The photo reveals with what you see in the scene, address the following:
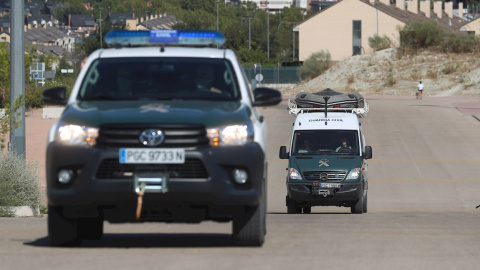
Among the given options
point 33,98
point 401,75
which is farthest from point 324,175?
point 401,75

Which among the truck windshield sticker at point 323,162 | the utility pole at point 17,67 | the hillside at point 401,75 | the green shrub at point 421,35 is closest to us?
the utility pole at point 17,67

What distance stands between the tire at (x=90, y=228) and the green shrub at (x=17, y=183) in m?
6.83

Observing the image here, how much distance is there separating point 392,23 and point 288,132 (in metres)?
72.9

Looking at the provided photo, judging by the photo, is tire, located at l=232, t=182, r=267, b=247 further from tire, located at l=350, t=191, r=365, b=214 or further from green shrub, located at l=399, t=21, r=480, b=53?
green shrub, located at l=399, t=21, r=480, b=53

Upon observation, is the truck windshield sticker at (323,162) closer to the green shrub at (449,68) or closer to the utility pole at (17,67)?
the utility pole at (17,67)

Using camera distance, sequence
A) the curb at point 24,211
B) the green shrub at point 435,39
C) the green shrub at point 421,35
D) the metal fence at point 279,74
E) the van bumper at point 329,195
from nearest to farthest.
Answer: the curb at point 24,211 < the van bumper at point 329,195 < the green shrub at point 435,39 < the green shrub at point 421,35 < the metal fence at point 279,74

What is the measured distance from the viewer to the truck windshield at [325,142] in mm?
23719

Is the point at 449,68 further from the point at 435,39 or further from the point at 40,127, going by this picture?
the point at 40,127

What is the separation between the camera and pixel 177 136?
9.34 meters

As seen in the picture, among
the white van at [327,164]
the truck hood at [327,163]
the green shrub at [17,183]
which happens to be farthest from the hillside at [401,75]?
the green shrub at [17,183]

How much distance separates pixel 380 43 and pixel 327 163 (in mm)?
85179

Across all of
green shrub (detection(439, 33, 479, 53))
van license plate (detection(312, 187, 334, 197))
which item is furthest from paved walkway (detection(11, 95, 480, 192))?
green shrub (detection(439, 33, 479, 53))

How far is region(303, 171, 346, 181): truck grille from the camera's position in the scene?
910 inches

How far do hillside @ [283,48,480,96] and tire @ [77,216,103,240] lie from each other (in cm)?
7572
